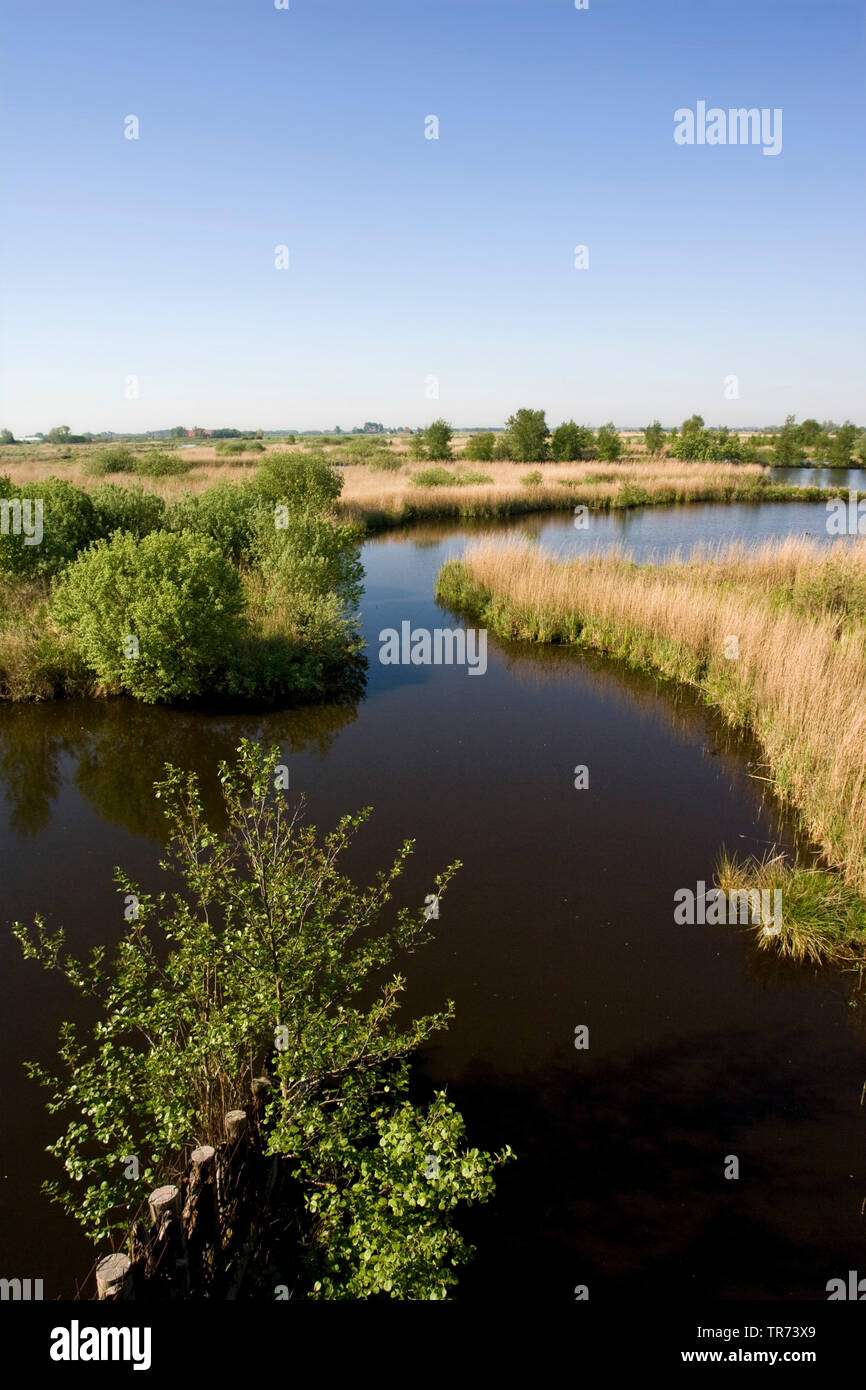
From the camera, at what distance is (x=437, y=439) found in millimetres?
50938

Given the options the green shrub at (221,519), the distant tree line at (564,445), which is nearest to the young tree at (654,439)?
the distant tree line at (564,445)

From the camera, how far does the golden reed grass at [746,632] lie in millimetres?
7828

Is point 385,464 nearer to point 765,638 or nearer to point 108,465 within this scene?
point 108,465

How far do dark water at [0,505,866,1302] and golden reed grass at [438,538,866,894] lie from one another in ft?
2.50

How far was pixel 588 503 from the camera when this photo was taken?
37.2 meters

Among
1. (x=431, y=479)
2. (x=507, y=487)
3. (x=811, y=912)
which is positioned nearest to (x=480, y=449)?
(x=431, y=479)

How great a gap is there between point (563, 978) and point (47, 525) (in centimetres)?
1360

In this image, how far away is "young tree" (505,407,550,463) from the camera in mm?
51125

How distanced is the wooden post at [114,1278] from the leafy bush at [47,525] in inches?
529

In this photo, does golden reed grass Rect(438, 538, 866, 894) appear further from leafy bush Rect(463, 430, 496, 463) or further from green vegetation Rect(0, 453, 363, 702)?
leafy bush Rect(463, 430, 496, 463)

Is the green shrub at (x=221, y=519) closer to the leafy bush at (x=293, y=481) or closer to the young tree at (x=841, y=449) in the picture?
the leafy bush at (x=293, y=481)

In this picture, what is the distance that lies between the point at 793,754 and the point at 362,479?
1313 inches

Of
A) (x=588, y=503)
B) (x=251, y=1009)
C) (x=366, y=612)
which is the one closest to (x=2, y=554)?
(x=366, y=612)
